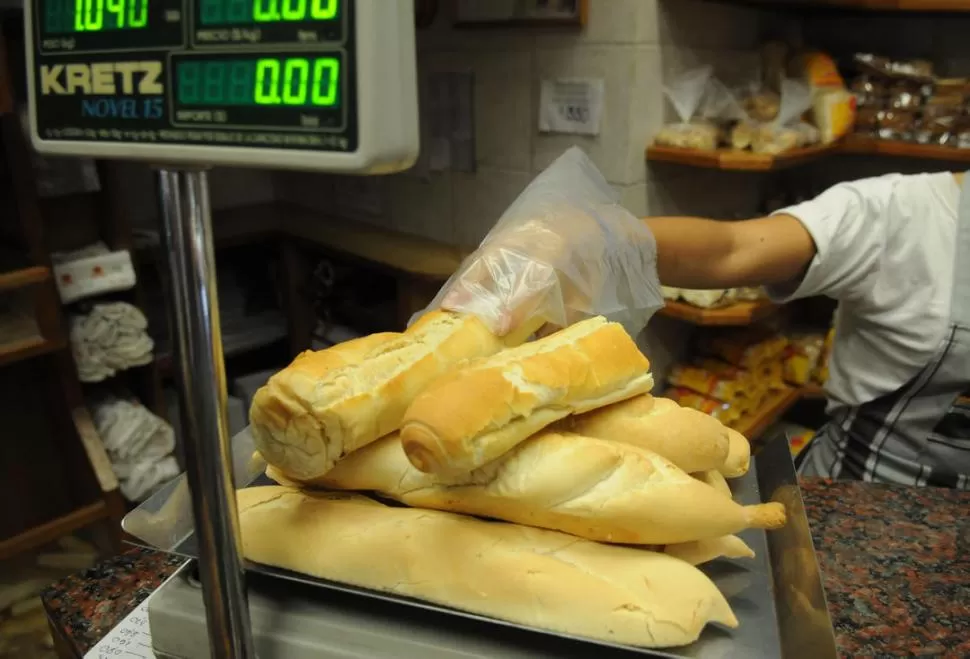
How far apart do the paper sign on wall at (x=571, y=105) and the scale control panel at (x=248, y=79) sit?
1.47 m

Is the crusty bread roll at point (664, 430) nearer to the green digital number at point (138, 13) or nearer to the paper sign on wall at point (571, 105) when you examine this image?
the green digital number at point (138, 13)

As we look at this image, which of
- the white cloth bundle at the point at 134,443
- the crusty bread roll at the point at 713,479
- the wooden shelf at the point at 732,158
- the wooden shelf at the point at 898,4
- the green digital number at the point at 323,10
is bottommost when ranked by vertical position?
the white cloth bundle at the point at 134,443

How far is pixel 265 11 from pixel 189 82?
57mm

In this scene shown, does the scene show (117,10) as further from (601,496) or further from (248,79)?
(601,496)

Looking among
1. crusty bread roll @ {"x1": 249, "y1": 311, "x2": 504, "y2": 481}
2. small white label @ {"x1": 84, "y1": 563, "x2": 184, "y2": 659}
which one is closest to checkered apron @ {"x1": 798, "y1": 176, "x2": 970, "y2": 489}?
crusty bread roll @ {"x1": 249, "y1": 311, "x2": 504, "y2": 481}

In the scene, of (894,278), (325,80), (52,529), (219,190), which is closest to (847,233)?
(894,278)

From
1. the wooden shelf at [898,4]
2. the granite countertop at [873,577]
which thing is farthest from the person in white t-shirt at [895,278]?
the wooden shelf at [898,4]

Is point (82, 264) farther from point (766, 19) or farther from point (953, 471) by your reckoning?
point (766, 19)

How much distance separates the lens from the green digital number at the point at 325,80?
328 millimetres

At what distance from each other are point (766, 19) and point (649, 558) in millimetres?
1969

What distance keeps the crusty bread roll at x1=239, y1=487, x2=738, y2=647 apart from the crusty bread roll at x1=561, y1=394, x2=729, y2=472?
9 cm

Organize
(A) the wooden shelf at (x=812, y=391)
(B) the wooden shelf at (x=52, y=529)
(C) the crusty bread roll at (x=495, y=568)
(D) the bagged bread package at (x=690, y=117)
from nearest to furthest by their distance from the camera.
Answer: (C) the crusty bread roll at (x=495, y=568) < (B) the wooden shelf at (x=52, y=529) < (D) the bagged bread package at (x=690, y=117) < (A) the wooden shelf at (x=812, y=391)

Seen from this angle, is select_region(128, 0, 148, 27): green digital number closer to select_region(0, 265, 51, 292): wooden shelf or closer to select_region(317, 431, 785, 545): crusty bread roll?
select_region(317, 431, 785, 545): crusty bread roll

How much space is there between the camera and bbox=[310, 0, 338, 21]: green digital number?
1.05 ft
